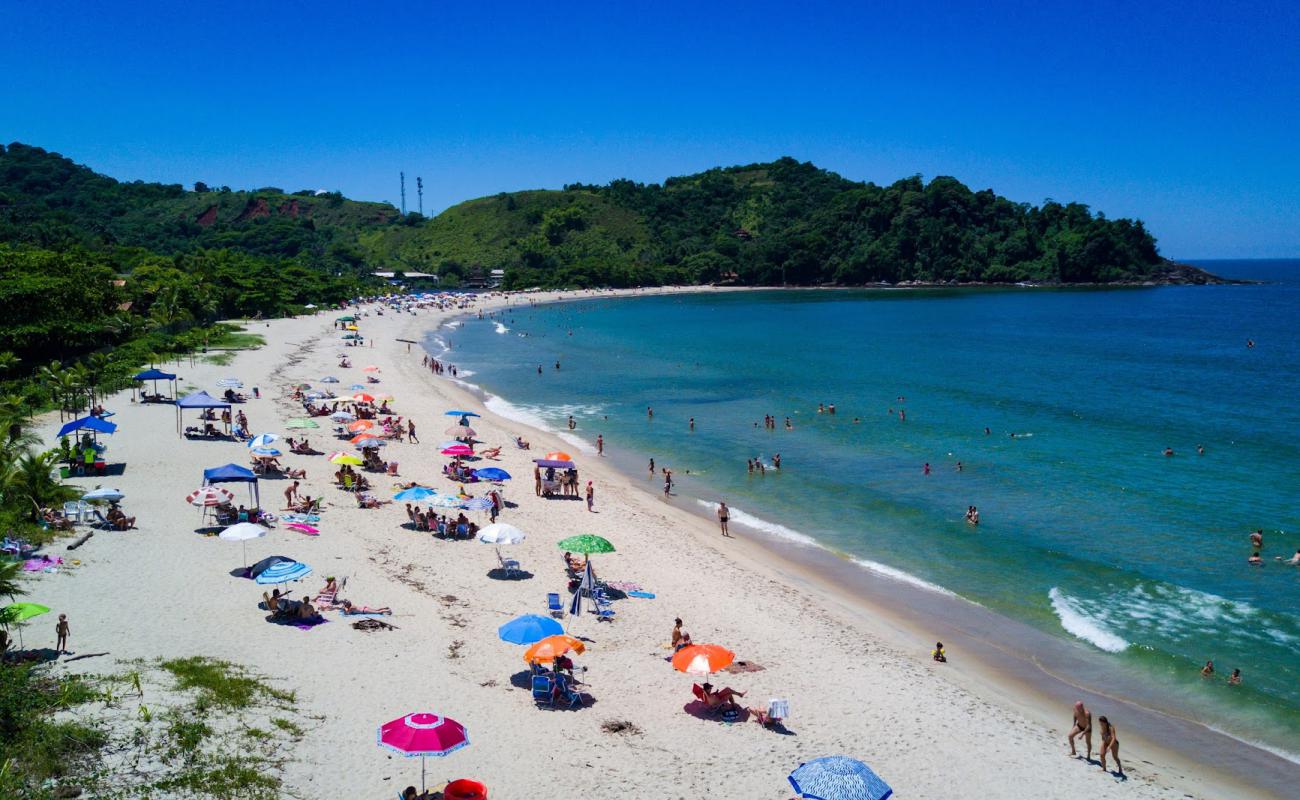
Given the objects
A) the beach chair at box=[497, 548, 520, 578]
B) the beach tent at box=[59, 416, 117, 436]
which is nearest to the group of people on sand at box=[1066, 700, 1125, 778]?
the beach chair at box=[497, 548, 520, 578]

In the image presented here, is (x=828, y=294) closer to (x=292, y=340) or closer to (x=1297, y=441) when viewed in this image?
(x=292, y=340)

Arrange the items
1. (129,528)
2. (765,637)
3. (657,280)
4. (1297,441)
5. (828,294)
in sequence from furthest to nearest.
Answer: (657,280) → (828,294) → (1297,441) → (129,528) → (765,637)

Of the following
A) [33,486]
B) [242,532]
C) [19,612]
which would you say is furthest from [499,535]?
[33,486]

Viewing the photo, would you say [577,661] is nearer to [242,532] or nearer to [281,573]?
[281,573]

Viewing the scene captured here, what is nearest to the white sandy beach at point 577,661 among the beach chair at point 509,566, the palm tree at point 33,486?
the beach chair at point 509,566

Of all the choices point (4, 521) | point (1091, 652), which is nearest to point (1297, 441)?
point (1091, 652)

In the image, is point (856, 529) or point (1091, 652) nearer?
point (1091, 652)
